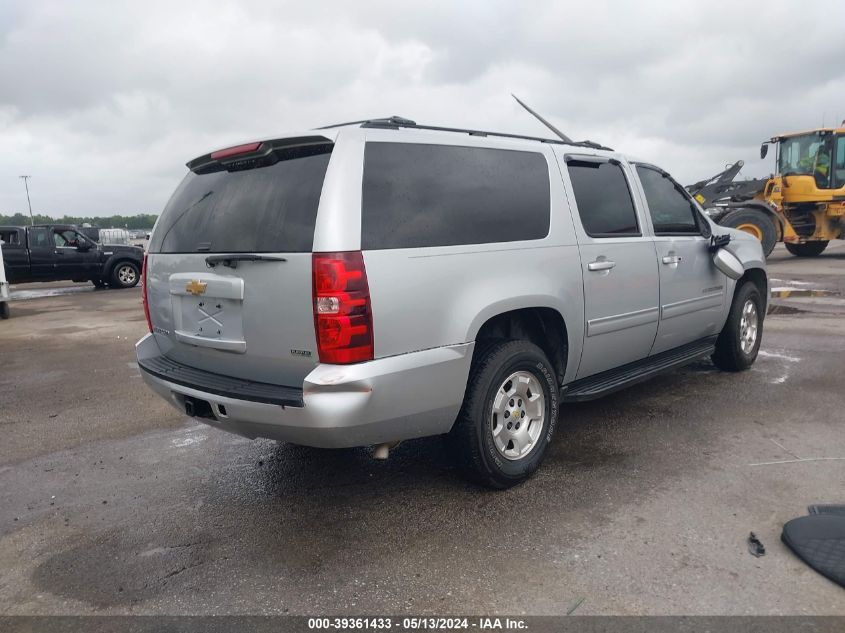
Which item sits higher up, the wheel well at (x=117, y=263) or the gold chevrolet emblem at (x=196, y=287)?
the gold chevrolet emblem at (x=196, y=287)

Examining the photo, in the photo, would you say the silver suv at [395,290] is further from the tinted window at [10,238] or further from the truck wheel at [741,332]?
the tinted window at [10,238]

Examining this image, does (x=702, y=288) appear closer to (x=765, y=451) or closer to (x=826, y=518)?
(x=765, y=451)

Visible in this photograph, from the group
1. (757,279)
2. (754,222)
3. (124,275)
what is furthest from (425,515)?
(124,275)

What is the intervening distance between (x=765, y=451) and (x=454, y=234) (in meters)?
2.43

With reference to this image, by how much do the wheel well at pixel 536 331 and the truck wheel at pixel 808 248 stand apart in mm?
17131

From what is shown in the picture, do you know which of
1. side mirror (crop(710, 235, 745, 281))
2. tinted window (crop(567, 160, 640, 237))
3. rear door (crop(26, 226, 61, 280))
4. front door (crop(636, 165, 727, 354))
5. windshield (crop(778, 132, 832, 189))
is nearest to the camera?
tinted window (crop(567, 160, 640, 237))

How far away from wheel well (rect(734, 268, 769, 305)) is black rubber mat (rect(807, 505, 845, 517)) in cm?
281

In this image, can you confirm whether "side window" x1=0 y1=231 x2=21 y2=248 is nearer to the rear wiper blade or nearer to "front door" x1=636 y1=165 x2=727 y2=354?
the rear wiper blade

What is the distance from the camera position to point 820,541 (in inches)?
111

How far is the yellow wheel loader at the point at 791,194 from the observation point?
15812 millimetres

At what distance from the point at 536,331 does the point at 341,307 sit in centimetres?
147

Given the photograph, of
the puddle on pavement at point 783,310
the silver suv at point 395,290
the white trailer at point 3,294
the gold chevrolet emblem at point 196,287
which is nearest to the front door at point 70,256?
the white trailer at point 3,294

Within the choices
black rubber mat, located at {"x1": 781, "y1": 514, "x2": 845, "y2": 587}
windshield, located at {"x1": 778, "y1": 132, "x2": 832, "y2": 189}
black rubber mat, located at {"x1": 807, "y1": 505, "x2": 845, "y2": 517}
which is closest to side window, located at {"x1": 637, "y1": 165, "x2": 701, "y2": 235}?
black rubber mat, located at {"x1": 807, "y1": 505, "x2": 845, "y2": 517}

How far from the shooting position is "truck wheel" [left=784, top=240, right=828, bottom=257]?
18.0 meters
